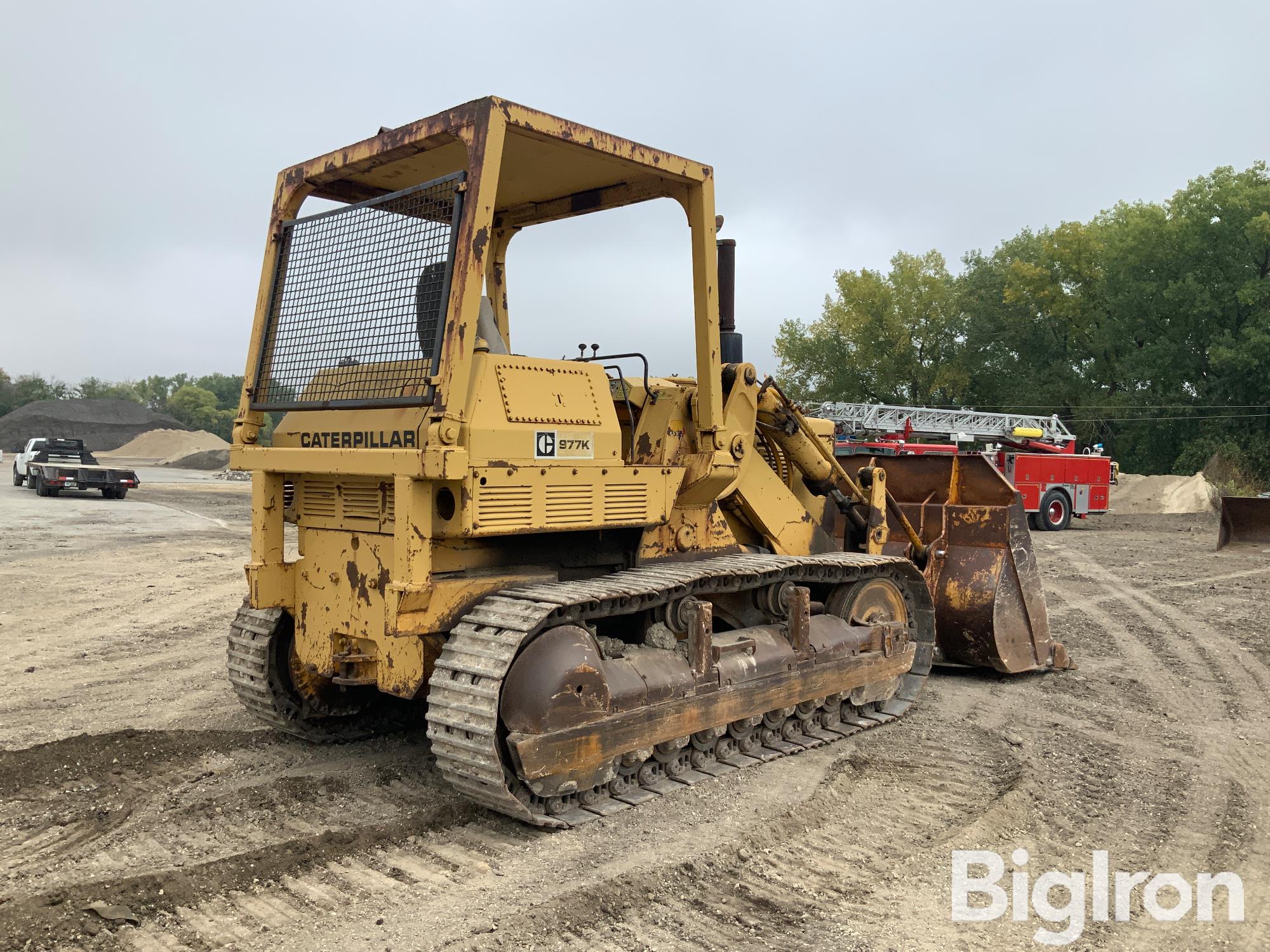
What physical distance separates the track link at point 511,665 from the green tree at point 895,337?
1817 inches

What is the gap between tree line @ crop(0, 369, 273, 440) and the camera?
92500 millimetres

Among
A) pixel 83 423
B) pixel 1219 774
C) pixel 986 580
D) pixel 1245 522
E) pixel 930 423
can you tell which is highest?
pixel 83 423

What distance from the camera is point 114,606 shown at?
440 inches

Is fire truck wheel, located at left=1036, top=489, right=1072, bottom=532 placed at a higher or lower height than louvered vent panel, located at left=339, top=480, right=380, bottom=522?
lower

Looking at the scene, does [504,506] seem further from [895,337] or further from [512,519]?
[895,337]

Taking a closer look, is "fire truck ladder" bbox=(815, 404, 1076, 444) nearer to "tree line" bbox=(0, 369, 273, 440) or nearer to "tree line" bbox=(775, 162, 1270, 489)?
"tree line" bbox=(775, 162, 1270, 489)

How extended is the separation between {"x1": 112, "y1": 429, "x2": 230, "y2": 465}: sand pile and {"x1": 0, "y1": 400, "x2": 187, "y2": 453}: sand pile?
27.3 feet

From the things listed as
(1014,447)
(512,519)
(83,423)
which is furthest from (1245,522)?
(83,423)

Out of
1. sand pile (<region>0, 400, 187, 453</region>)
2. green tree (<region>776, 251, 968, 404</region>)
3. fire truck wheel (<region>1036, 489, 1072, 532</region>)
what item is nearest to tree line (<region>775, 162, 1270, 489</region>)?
green tree (<region>776, 251, 968, 404</region>)

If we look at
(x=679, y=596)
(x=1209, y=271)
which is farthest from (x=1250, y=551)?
(x=1209, y=271)

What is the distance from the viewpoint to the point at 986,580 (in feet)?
26.3

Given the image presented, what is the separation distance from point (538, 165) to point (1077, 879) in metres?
4.37

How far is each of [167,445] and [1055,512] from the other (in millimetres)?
56017

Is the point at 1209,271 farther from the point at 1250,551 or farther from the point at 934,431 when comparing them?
the point at 1250,551
